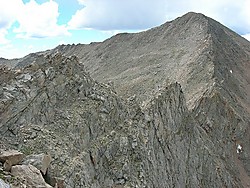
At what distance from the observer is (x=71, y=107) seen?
874 inches

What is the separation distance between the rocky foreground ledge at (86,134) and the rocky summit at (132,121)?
5 centimetres

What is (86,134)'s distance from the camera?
21.8 meters

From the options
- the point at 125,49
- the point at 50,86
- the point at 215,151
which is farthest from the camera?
the point at 125,49

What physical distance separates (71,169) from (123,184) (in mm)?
4598

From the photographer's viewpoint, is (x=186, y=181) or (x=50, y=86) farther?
(x=186, y=181)

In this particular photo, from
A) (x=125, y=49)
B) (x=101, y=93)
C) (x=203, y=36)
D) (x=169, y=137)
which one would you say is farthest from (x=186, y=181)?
(x=125, y=49)

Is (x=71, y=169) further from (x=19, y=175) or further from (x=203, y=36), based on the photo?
(x=203, y=36)

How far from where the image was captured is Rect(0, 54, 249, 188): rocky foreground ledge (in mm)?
18000

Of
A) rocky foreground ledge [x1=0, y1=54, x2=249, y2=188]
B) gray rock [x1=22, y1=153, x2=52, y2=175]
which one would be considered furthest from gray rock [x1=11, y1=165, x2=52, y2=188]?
gray rock [x1=22, y1=153, x2=52, y2=175]

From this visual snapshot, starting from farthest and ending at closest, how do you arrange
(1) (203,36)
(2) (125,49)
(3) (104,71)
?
(2) (125,49)
(3) (104,71)
(1) (203,36)

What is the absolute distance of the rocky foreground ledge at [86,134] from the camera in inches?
709

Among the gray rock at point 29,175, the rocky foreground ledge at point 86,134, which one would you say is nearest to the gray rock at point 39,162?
the rocky foreground ledge at point 86,134

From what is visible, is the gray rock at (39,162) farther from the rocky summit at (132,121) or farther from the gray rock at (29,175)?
the gray rock at (29,175)

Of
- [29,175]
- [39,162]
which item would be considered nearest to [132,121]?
[39,162]
